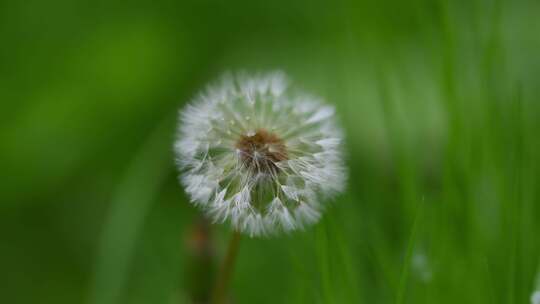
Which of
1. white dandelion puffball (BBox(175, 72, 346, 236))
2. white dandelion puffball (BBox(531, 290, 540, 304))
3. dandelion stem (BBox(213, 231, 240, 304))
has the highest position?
white dandelion puffball (BBox(175, 72, 346, 236))

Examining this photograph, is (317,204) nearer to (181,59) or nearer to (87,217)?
(87,217)

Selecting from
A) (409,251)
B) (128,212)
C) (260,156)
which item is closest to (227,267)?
(260,156)

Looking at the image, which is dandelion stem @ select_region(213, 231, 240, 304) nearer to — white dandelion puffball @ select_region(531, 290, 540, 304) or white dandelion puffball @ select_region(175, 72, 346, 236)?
white dandelion puffball @ select_region(175, 72, 346, 236)

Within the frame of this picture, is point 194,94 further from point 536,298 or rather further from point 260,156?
point 536,298

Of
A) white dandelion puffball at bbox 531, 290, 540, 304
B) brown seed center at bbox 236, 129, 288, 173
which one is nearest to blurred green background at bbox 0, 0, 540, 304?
white dandelion puffball at bbox 531, 290, 540, 304

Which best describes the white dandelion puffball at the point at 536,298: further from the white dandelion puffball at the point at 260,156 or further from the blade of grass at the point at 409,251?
the white dandelion puffball at the point at 260,156

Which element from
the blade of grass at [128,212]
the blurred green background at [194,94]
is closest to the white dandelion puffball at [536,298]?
the blurred green background at [194,94]
